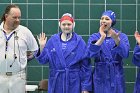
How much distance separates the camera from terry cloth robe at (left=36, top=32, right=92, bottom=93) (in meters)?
3.95

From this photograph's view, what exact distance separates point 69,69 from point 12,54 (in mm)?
627

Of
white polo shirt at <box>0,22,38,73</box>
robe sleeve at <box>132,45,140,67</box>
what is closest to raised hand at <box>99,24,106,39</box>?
robe sleeve at <box>132,45,140,67</box>

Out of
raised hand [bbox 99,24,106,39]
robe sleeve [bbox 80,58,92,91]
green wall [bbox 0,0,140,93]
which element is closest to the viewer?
raised hand [bbox 99,24,106,39]

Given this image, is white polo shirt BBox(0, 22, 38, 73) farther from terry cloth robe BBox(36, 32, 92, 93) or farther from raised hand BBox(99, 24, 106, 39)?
raised hand BBox(99, 24, 106, 39)

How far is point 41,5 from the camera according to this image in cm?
507

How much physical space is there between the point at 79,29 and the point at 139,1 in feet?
2.96

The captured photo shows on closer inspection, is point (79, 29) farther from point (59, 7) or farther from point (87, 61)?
point (87, 61)

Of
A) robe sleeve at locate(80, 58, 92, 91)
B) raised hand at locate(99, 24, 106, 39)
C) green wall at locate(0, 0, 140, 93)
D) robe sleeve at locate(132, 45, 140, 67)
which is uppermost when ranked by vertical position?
green wall at locate(0, 0, 140, 93)

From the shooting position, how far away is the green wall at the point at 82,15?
5.04 meters

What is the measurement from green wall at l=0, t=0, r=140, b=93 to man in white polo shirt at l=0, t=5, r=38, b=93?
41.2 inches

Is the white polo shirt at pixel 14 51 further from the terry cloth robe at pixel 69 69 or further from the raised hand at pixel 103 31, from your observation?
the raised hand at pixel 103 31

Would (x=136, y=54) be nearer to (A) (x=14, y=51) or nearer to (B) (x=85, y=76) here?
(B) (x=85, y=76)

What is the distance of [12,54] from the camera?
3.91 metres

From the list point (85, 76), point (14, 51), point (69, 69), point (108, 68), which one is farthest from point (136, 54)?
point (14, 51)
